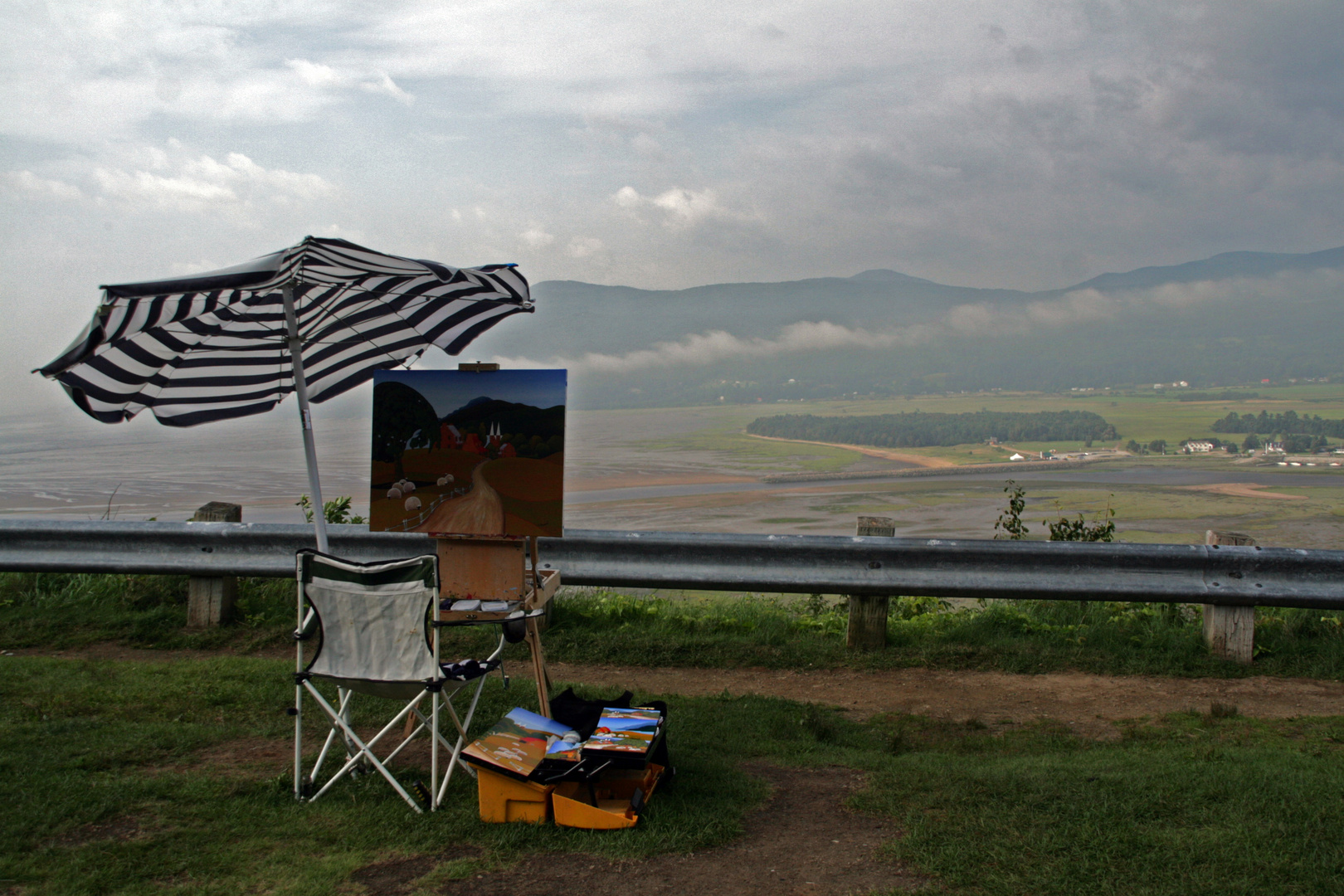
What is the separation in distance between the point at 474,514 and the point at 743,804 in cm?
210

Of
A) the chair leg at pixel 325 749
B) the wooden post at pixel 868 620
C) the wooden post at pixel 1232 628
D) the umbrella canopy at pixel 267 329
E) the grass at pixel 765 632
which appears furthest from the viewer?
the wooden post at pixel 868 620

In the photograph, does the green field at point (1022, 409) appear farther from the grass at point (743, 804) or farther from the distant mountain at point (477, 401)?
the distant mountain at point (477, 401)

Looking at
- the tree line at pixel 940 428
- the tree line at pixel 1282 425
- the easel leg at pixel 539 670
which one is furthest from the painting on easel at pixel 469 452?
the tree line at pixel 1282 425

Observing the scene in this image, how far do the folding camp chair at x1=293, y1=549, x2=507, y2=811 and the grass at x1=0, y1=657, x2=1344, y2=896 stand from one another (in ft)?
0.84

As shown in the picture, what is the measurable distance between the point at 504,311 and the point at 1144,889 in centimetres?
415

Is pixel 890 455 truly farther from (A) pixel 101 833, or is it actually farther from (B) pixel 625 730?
(A) pixel 101 833

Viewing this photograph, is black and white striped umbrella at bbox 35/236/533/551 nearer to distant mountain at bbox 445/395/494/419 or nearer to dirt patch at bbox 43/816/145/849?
distant mountain at bbox 445/395/494/419

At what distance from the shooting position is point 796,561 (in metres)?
5.95

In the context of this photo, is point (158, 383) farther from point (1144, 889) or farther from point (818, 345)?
point (818, 345)

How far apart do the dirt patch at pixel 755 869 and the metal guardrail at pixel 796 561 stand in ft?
8.13

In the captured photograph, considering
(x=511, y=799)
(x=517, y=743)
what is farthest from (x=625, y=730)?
(x=511, y=799)

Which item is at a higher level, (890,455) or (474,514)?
(890,455)

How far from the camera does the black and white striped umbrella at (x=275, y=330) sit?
11.6 feet

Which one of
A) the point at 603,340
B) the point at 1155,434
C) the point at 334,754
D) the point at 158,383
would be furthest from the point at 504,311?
the point at 603,340
